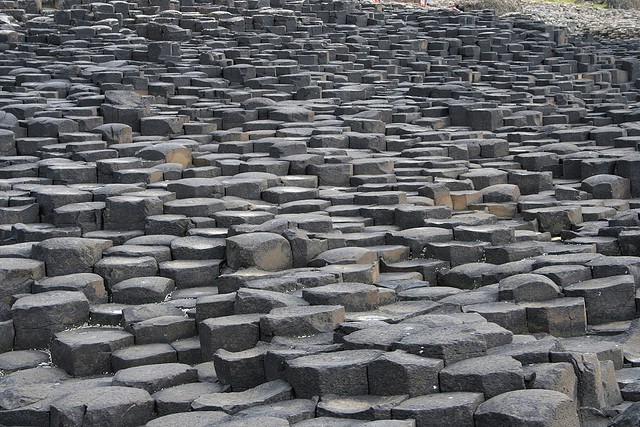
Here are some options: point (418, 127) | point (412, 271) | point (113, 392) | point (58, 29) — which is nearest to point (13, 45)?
point (58, 29)

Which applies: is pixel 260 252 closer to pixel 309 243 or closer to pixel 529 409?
pixel 309 243

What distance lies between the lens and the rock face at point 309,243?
18.7ft

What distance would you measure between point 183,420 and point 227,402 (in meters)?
0.30

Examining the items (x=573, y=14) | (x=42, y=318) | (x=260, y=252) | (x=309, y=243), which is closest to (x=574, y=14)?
(x=573, y=14)

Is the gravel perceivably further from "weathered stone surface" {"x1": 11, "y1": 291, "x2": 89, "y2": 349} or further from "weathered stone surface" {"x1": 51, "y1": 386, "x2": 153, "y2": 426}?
"weathered stone surface" {"x1": 51, "y1": 386, "x2": 153, "y2": 426}

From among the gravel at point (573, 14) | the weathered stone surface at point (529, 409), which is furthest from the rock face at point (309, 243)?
the gravel at point (573, 14)

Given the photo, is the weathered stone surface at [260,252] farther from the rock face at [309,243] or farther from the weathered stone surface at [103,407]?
the weathered stone surface at [103,407]

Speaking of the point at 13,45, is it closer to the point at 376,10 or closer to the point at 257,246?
the point at 376,10

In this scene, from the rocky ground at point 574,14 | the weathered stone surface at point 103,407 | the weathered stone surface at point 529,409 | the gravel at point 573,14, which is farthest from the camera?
the rocky ground at point 574,14

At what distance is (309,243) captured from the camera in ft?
26.3

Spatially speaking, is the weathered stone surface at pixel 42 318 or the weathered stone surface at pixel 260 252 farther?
the weathered stone surface at pixel 260 252

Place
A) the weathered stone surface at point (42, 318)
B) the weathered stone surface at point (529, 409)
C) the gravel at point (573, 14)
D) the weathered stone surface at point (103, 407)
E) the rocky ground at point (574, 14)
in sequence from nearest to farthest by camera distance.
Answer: the weathered stone surface at point (529, 409)
the weathered stone surface at point (103, 407)
the weathered stone surface at point (42, 318)
the gravel at point (573, 14)
the rocky ground at point (574, 14)

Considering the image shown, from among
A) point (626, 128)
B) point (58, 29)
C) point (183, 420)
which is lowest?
point (183, 420)

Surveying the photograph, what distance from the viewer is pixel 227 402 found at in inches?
227
